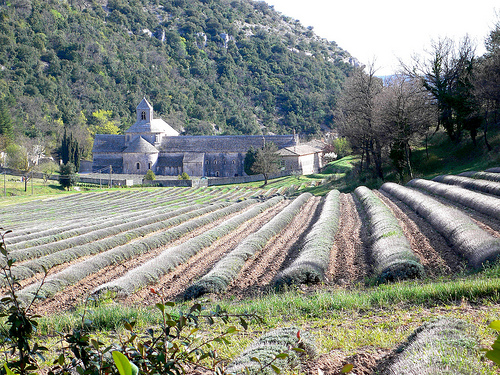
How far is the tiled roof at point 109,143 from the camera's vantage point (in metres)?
85.7

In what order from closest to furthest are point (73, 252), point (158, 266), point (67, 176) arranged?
point (158, 266), point (73, 252), point (67, 176)

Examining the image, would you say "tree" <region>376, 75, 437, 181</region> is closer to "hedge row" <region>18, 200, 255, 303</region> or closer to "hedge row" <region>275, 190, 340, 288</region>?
"hedge row" <region>18, 200, 255, 303</region>

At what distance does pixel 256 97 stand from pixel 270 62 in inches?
1221

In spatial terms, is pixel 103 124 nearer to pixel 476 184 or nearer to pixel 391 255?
pixel 476 184

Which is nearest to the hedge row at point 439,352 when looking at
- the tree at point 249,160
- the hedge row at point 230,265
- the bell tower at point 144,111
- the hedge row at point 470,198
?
the hedge row at point 230,265

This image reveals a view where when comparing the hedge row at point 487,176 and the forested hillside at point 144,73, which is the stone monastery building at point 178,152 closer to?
the forested hillside at point 144,73

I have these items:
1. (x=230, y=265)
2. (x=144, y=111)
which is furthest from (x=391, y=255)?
(x=144, y=111)

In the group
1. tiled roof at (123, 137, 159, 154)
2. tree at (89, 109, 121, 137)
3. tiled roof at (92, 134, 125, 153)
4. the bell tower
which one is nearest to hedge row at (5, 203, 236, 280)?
tiled roof at (123, 137, 159, 154)

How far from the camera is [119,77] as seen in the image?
131750 mm

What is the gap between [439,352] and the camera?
418 cm

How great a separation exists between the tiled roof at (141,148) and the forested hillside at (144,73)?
71.9 ft

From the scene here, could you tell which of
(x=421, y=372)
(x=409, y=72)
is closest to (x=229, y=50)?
(x=409, y=72)

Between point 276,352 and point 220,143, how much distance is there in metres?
80.5

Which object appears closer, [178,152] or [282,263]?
[282,263]
